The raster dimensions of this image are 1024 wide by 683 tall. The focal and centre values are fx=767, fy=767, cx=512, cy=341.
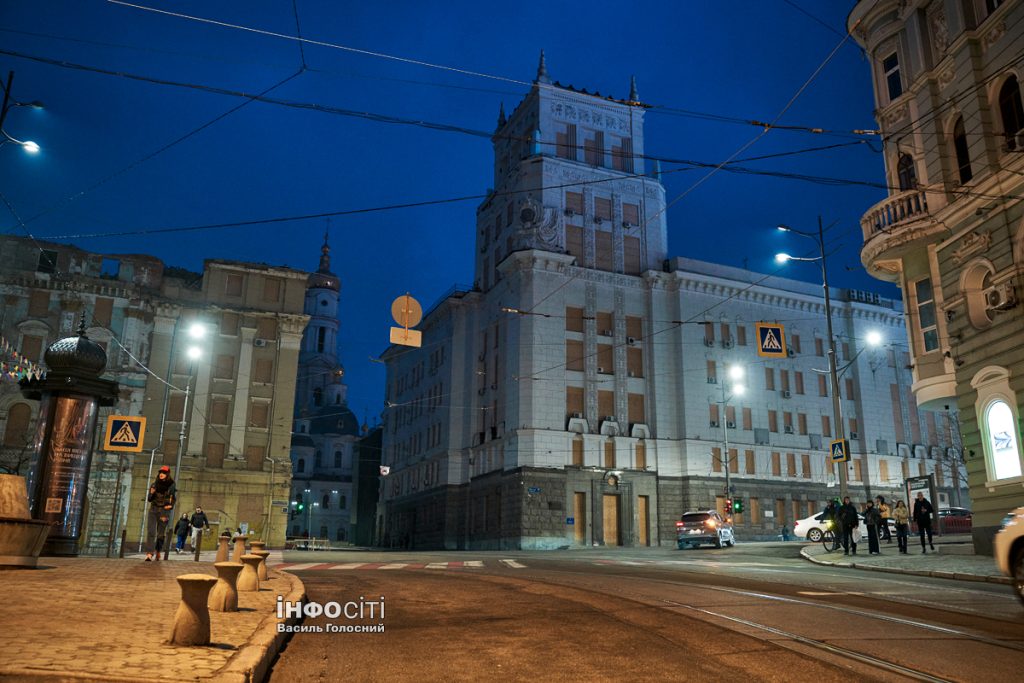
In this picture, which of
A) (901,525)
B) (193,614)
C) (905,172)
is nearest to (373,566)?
(901,525)

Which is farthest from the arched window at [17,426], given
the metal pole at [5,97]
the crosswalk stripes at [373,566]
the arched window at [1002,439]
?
the arched window at [1002,439]

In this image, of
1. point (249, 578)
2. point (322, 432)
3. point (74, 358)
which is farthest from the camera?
point (322, 432)

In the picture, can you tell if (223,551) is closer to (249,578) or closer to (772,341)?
(249,578)

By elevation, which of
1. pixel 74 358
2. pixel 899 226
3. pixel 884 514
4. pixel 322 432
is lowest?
pixel 884 514

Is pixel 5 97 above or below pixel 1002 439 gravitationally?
above

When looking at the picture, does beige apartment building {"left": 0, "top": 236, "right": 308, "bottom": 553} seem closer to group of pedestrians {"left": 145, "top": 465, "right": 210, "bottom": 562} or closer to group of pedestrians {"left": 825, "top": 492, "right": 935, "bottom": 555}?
group of pedestrians {"left": 145, "top": 465, "right": 210, "bottom": 562}

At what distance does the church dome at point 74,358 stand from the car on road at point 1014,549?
1868cm

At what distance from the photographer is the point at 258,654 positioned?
567 cm

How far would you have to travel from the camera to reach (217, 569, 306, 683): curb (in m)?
4.96

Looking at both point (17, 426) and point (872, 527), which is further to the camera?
point (17, 426)

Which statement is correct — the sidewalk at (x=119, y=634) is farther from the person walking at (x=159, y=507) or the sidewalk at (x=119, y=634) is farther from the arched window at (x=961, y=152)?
the arched window at (x=961, y=152)

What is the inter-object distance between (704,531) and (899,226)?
15.8 metres

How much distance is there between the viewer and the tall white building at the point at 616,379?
45.8 m

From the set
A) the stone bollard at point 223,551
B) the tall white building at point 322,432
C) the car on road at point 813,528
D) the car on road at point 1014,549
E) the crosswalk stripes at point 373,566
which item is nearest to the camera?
the car on road at point 1014,549
